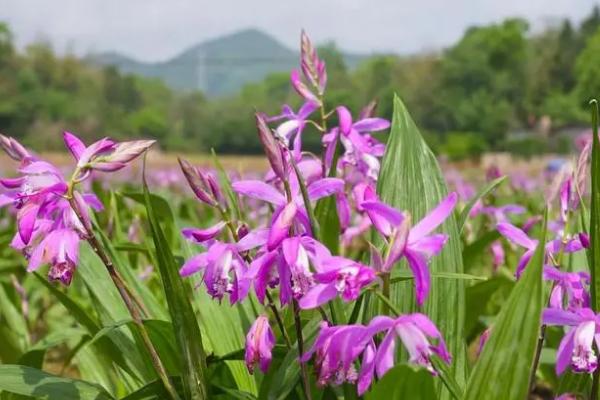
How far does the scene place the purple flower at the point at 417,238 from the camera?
832mm

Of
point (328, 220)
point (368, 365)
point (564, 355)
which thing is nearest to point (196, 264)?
→ point (368, 365)

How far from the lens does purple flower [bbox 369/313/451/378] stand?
2.74ft

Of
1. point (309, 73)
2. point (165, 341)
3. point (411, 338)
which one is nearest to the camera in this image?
point (411, 338)

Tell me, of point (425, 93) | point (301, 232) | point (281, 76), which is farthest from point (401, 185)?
point (281, 76)

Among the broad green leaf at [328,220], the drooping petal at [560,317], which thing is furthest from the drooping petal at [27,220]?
the broad green leaf at [328,220]

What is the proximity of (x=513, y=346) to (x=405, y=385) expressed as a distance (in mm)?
126

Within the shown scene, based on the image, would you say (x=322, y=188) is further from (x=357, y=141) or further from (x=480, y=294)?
(x=480, y=294)

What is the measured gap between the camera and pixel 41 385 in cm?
115

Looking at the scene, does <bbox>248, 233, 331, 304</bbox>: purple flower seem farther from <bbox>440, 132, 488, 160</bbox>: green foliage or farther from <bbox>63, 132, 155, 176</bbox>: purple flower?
<bbox>440, 132, 488, 160</bbox>: green foliage

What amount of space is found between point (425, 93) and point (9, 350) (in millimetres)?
58192

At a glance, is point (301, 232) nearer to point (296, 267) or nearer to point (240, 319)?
point (296, 267)

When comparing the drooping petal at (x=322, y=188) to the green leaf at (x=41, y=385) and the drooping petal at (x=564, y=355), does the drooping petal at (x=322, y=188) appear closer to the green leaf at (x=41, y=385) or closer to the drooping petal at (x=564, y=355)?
the drooping petal at (x=564, y=355)

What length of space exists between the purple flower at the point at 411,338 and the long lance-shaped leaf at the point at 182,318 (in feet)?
1.07

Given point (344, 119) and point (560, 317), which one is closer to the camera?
point (560, 317)
